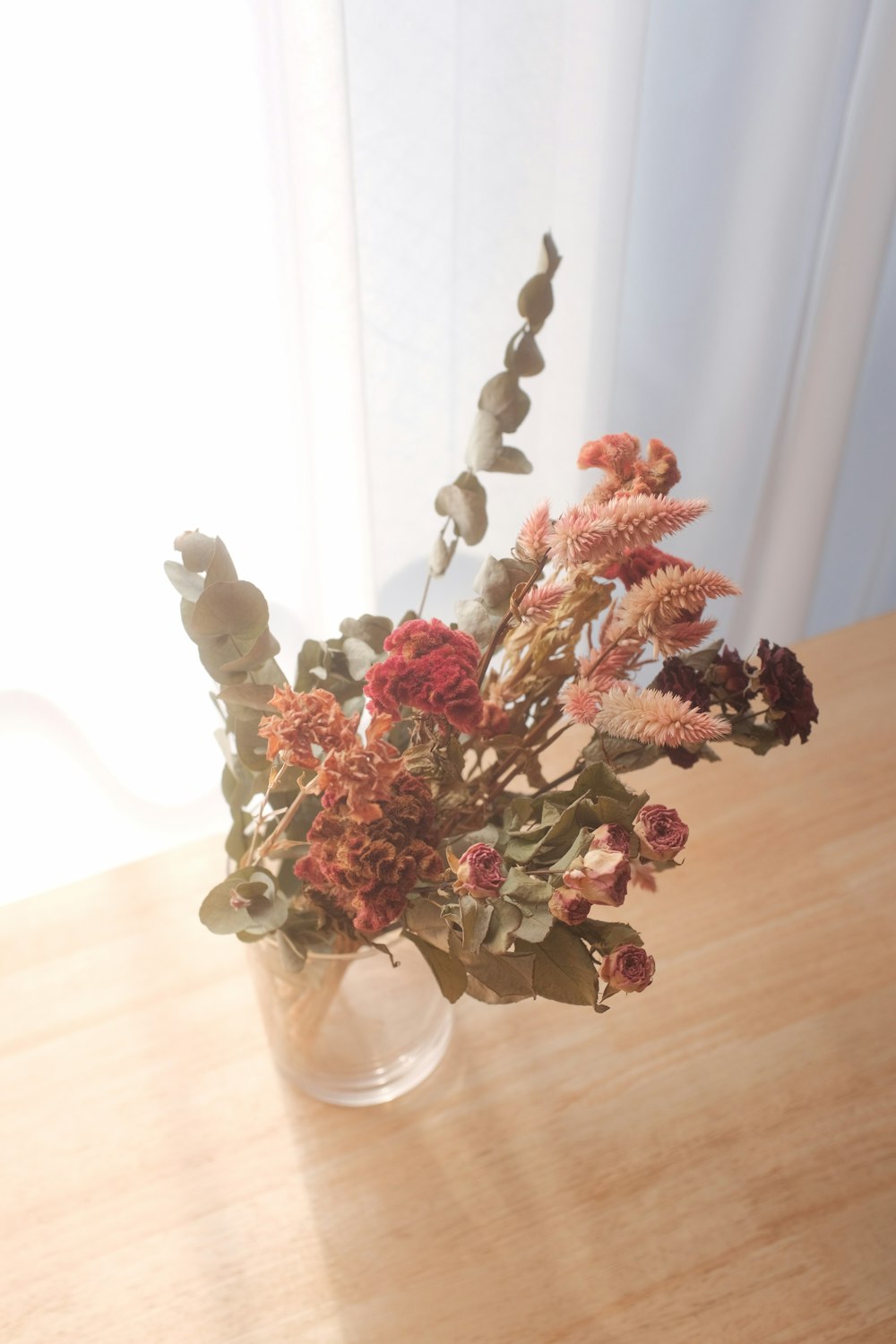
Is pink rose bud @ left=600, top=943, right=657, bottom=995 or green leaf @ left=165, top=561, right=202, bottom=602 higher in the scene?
green leaf @ left=165, top=561, right=202, bottom=602

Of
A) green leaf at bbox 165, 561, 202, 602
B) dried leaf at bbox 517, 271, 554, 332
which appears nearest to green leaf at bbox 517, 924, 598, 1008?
green leaf at bbox 165, 561, 202, 602

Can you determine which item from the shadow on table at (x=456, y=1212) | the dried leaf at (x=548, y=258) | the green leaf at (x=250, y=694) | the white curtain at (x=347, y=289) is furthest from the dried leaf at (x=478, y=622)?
the white curtain at (x=347, y=289)

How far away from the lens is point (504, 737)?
0.58 m

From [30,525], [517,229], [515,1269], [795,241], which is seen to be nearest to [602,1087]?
[515,1269]

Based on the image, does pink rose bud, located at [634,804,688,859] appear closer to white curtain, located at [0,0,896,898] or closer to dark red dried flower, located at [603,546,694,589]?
dark red dried flower, located at [603,546,694,589]

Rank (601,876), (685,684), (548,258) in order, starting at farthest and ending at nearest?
(548,258)
(685,684)
(601,876)

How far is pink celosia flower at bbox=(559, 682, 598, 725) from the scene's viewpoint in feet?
1.72

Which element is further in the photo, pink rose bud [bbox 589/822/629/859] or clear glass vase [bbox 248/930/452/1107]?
clear glass vase [bbox 248/930/452/1107]

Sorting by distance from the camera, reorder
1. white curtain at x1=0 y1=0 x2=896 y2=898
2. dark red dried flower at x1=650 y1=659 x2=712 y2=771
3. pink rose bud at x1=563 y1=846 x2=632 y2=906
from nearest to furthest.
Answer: pink rose bud at x1=563 y1=846 x2=632 y2=906, dark red dried flower at x1=650 y1=659 x2=712 y2=771, white curtain at x1=0 y1=0 x2=896 y2=898

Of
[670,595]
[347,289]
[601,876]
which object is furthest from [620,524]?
A: [347,289]

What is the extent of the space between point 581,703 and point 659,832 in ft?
0.29

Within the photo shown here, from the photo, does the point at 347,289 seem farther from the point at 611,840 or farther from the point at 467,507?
the point at 611,840

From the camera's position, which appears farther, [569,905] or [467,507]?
[467,507]

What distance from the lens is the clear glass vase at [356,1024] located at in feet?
2.30
